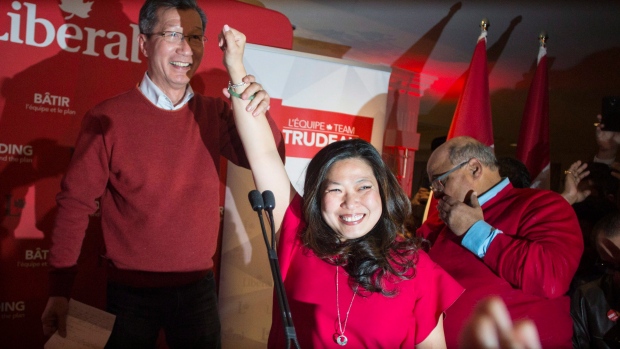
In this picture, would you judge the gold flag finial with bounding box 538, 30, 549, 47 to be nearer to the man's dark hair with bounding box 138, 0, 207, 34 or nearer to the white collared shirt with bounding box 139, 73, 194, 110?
the man's dark hair with bounding box 138, 0, 207, 34

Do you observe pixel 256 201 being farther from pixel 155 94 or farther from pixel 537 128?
pixel 537 128

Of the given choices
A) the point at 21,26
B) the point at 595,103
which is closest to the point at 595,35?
the point at 595,103

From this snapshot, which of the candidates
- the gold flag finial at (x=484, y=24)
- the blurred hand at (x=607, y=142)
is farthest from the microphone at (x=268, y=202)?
the blurred hand at (x=607, y=142)

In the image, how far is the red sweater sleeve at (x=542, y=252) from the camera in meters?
2.03

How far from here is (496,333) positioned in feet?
3.87

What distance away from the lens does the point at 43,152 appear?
2.80m

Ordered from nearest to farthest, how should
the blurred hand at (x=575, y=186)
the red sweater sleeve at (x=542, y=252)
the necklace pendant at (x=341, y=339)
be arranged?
the necklace pendant at (x=341, y=339), the red sweater sleeve at (x=542, y=252), the blurred hand at (x=575, y=186)

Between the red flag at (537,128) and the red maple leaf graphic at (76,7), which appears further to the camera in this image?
the red flag at (537,128)

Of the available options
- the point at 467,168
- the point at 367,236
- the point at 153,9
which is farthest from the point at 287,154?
the point at 367,236

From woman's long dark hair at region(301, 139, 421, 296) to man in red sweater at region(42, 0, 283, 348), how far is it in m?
0.60

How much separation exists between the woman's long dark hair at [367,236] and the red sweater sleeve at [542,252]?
501 mm

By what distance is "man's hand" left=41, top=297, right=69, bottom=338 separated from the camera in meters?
1.93

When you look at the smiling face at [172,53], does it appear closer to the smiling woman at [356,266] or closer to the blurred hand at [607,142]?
the smiling woman at [356,266]

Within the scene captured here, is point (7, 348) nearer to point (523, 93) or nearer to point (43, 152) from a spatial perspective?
point (43, 152)
